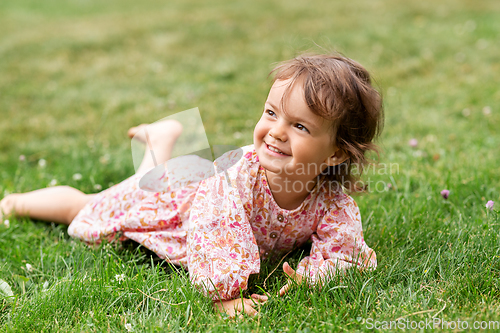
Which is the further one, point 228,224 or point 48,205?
point 48,205

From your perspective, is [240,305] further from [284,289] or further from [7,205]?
[7,205]

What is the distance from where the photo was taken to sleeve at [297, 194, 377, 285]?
7.64 ft

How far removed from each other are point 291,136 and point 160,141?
1.26 meters

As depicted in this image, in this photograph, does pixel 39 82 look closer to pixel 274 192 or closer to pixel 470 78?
pixel 274 192

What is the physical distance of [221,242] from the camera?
2.29 meters

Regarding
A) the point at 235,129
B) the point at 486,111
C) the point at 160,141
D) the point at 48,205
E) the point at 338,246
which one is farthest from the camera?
the point at 235,129

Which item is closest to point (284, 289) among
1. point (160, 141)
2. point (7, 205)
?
point (160, 141)

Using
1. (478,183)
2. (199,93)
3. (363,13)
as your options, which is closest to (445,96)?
(478,183)

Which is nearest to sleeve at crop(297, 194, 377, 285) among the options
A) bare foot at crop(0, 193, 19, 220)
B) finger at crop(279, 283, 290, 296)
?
finger at crop(279, 283, 290, 296)

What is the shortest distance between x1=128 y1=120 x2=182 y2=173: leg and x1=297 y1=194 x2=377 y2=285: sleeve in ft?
3.91

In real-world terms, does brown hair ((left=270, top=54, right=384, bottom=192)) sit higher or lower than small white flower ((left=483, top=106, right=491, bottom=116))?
higher

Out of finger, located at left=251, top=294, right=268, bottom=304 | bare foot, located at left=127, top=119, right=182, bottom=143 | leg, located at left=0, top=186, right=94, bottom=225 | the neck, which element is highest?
bare foot, located at left=127, top=119, right=182, bottom=143

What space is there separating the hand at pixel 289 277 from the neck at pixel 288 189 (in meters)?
0.35

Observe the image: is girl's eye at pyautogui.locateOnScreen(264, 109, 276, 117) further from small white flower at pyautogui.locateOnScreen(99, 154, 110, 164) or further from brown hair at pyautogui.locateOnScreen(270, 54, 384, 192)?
small white flower at pyautogui.locateOnScreen(99, 154, 110, 164)
